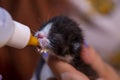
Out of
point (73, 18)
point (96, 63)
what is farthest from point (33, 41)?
point (73, 18)

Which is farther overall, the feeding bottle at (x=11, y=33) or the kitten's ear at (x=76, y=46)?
the kitten's ear at (x=76, y=46)

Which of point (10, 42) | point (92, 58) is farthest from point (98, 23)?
point (10, 42)

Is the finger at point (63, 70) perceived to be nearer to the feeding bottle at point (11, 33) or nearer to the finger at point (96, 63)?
the finger at point (96, 63)

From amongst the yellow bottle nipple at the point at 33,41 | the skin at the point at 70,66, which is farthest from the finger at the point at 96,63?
the yellow bottle nipple at the point at 33,41

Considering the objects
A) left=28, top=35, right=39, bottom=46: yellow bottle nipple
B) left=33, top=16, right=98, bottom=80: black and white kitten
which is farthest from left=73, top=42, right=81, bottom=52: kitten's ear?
left=28, top=35, right=39, bottom=46: yellow bottle nipple

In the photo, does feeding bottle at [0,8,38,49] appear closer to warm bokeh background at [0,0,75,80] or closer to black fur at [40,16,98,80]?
black fur at [40,16,98,80]

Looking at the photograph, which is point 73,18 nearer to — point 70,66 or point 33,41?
point 70,66
